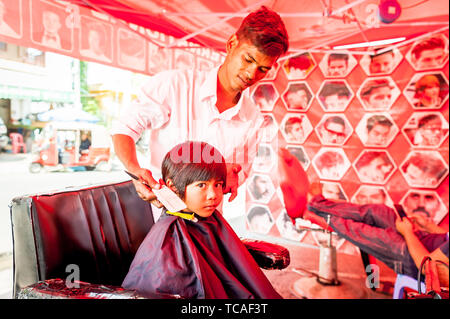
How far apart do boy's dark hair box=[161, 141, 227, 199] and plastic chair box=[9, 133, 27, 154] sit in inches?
17.6

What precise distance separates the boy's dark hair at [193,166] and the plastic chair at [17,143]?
447 mm

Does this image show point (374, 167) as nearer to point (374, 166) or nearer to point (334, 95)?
point (374, 166)

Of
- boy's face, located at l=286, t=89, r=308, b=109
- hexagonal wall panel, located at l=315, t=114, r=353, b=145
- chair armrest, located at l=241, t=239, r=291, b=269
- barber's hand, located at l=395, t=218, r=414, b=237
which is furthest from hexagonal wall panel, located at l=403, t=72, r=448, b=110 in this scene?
chair armrest, located at l=241, t=239, r=291, b=269

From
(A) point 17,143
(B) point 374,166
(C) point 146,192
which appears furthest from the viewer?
(B) point 374,166

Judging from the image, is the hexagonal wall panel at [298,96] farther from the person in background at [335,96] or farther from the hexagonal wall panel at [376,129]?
the hexagonal wall panel at [376,129]

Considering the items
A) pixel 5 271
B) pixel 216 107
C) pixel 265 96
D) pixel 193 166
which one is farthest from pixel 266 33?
pixel 265 96

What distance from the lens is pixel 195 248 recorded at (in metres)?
0.76

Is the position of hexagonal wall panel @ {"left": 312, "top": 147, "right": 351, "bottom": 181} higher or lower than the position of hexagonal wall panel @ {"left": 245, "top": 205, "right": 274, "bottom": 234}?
higher

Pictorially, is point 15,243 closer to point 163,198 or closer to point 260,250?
point 163,198

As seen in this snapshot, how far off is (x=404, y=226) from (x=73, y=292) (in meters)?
1.67

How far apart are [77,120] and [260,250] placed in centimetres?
87

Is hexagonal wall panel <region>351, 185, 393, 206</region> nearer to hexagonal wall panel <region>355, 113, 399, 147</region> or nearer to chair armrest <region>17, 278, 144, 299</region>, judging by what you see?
hexagonal wall panel <region>355, 113, 399, 147</region>

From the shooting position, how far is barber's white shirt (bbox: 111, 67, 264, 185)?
0.74 metres

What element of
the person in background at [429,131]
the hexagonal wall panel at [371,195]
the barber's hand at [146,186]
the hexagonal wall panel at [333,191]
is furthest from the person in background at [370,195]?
the barber's hand at [146,186]
